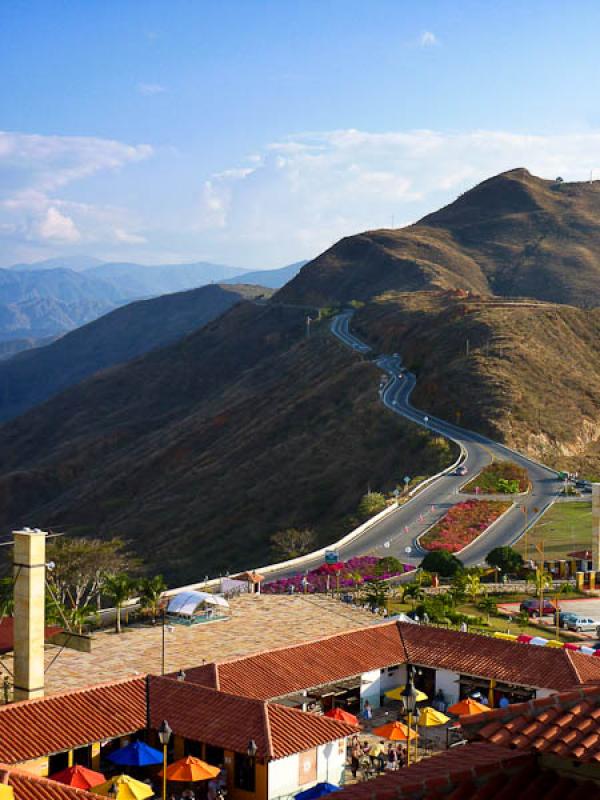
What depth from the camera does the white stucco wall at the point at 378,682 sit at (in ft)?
123

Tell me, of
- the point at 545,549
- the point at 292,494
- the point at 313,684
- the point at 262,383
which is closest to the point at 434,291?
the point at 262,383

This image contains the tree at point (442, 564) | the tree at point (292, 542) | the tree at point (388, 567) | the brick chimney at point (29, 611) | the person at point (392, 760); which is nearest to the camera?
the person at point (392, 760)

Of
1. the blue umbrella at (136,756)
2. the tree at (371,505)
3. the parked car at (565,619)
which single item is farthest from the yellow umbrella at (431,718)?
the tree at (371,505)

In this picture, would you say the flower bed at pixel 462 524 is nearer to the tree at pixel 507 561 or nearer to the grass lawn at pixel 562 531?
the grass lawn at pixel 562 531

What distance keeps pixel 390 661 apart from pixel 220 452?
80767mm

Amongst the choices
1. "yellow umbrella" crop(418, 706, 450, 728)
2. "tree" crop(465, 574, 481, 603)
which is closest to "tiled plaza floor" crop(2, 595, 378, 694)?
"tree" crop(465, 574, 481, 603)

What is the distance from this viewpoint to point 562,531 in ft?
236

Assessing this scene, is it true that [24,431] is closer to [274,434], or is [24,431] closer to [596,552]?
[274,434]

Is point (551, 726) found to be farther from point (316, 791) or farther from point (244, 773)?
point (244, 773)

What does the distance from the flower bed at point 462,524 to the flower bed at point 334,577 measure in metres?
6.87

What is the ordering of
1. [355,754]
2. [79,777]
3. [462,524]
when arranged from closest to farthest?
[79,777], [355,754], [462,524]

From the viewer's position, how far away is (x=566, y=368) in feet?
403

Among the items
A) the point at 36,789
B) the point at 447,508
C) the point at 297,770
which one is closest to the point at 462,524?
the point at 447,508

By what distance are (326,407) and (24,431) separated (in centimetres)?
8866
